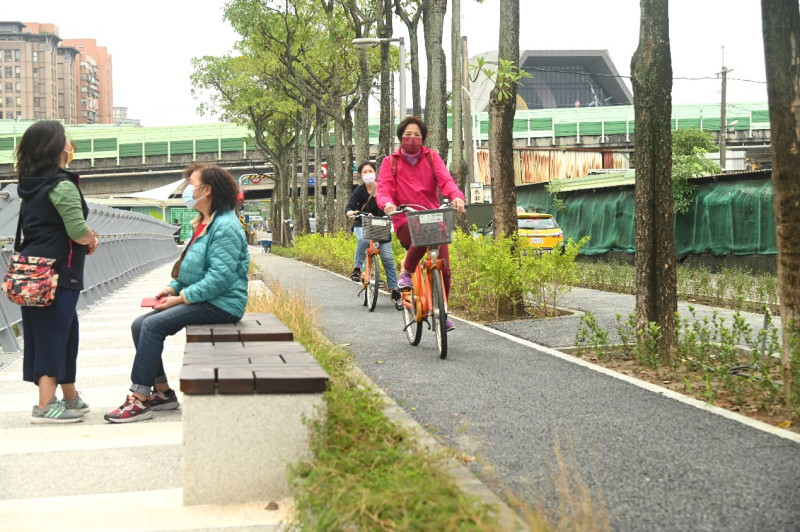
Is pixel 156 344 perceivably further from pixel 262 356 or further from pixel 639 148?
pixel 639 148

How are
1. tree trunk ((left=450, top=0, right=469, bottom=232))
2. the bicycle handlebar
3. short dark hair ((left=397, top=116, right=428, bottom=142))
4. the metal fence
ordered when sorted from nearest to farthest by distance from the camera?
the bicycle handlebar → short dark hair ((left=397, top=116, right=428, bottom=142)) → the metal fence → tree trunk ((left=450, top=0, right=469, bottom=232))

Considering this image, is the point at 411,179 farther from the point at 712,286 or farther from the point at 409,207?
the point at 712,286

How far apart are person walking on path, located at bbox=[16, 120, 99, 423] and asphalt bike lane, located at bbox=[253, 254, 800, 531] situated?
6.75 feet

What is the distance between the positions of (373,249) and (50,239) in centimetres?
750

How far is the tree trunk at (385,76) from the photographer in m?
24.0

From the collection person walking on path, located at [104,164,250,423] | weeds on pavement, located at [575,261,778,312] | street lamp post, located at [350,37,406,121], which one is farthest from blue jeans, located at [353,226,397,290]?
street lamp post, located at [350,37,406,121]

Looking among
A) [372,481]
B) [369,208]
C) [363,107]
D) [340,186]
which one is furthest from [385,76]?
[372,481]

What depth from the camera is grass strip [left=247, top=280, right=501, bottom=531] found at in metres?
3.51

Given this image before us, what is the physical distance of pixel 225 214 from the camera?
6391mm

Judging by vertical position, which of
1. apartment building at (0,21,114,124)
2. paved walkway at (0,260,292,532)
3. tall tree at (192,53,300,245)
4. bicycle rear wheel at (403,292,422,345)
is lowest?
paved walkway at (0,260,292,532)

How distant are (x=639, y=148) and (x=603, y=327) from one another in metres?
2.82

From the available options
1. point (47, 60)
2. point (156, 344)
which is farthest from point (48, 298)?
point (47, 60)

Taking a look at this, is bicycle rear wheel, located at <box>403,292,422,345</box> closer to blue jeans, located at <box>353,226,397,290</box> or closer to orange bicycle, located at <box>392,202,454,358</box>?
orange bicycle, located at <box>392,202,454,358</box>

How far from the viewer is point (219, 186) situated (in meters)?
6.41
